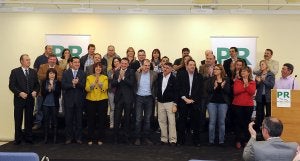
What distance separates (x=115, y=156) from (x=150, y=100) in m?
1.32

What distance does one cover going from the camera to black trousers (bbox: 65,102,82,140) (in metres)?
6.55

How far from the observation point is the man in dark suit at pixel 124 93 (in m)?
6.53

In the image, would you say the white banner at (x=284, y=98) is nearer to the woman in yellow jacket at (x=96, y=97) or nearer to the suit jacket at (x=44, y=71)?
the woman in yellow jacket at (x=96, y=97)

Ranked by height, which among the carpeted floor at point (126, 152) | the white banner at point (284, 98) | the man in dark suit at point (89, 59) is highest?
the man in dark suit at point (89, 59)

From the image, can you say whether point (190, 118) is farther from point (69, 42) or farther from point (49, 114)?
point (69, 42)

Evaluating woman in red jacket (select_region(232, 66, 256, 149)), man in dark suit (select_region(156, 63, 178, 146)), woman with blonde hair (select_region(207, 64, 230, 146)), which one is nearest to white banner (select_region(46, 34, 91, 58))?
man in dark suit (select_region(156, 63, 178, 146))

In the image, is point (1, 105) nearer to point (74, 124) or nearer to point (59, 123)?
point (59, 123)

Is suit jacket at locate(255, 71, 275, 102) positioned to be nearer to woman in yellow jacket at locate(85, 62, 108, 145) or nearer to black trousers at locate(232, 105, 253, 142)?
black trousers at locate(232, 105, 253, 142)

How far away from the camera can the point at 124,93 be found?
6562 millimetres

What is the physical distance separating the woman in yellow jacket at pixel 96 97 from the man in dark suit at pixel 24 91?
95 cm

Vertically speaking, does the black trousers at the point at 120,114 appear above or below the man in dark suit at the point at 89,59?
below

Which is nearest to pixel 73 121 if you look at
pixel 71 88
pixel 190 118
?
pixel 71 88

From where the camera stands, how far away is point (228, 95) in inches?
255

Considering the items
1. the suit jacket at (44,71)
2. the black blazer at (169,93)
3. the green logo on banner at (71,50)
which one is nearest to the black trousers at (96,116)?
the suit jacket at (44,71)
